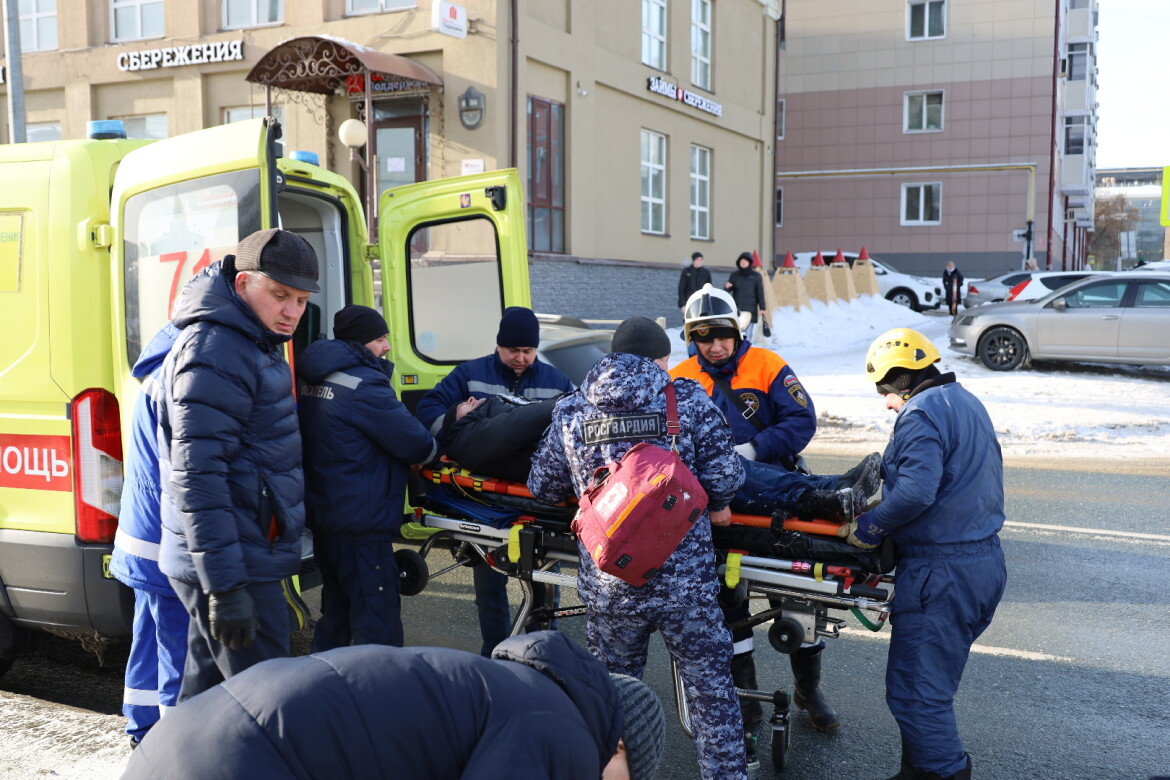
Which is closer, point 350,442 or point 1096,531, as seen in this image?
point 350,442

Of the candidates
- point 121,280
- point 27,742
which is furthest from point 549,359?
point 27,742

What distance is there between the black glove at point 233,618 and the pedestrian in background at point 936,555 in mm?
2086

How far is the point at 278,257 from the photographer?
3287mm

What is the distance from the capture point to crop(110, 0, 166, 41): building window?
1886cm

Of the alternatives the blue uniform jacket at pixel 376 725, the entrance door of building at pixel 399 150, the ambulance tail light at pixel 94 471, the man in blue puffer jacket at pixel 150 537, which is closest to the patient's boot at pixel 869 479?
the blue uniform jacket at pixel 376 725

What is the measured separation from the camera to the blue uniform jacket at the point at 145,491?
3.51 meters

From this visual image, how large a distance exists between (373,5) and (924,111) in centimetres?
2560

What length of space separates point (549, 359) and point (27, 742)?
4296 mm

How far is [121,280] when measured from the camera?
4.15 meters

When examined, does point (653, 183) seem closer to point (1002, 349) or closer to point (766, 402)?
point (1002, 349)

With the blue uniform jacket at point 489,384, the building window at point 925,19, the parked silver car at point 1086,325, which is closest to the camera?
the blue uniform jacket at point 489,384

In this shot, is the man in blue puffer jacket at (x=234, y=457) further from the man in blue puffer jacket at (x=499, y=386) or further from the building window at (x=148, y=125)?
the building window at (x=148, y=125)

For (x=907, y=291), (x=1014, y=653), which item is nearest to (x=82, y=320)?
(x=1014, y=653)

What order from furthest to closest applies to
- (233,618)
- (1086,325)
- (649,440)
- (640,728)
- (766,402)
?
(1086,325) → (766,402) → (649,440) → (233,618) → (640,728)
